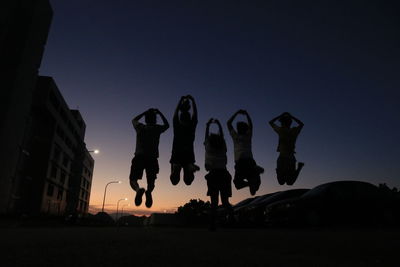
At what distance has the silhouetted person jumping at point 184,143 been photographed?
21.4 feet

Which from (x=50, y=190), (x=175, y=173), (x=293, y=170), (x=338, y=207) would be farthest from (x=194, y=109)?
(x=50, y=190)

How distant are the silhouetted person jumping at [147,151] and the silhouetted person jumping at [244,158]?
1635 mm

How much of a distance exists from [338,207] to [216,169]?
19.8ft

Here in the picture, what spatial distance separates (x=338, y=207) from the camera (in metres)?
10.6

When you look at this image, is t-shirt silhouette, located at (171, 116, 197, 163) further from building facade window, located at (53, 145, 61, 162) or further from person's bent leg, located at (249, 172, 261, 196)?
building facade window, located at (53, 145, 61, 162)

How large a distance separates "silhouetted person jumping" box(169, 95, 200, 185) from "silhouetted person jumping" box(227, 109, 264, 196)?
105cm

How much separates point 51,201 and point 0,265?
49.3 m

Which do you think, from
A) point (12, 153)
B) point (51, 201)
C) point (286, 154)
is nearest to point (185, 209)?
point (51, 201)

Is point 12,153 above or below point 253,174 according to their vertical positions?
above

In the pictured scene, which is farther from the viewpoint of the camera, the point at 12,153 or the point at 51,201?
the point at 51,201

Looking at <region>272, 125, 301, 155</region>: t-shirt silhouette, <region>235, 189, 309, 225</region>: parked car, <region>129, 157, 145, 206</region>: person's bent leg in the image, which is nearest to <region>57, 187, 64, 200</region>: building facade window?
<region>235, 189, 309, 225</region>: parked car

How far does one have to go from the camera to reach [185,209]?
73188 mm

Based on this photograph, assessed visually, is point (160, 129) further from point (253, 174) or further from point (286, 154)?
point (286, 154)

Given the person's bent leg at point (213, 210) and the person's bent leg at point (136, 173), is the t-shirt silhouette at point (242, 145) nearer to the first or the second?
the person's bent leg at point (213, 210)
